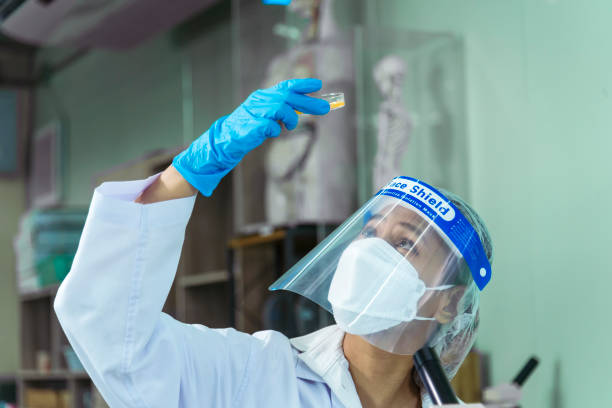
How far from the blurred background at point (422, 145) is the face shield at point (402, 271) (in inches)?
32.1

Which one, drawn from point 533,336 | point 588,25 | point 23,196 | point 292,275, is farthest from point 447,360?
point 23,196

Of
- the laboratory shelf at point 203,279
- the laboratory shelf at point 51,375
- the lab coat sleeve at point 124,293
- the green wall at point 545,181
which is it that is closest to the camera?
the lab coat sleeve at point 124,293

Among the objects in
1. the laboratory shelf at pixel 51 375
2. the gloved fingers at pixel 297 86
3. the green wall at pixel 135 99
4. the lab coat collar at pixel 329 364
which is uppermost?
the green wall at pixel 135 99

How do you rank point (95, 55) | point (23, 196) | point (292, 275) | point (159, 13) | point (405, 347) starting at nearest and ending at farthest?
1. point (405, 347)
2. point (292, 275)
3. point (159, 13)
4. point (95, 55)
5. point (23, 196)

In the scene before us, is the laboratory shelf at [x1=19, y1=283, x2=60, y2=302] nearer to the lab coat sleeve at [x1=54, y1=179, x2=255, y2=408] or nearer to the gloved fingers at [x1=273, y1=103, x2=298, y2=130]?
the lab coat sleeve at [x1=54, y1=179, x2=255, y2=408]

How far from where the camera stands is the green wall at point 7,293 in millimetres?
6008

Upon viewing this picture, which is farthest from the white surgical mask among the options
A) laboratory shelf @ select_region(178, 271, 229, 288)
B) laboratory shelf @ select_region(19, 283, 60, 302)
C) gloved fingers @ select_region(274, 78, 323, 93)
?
laboratory shelf @ select_region(19, 283, 60, 302)

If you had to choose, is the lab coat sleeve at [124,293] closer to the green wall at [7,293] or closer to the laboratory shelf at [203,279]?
the laboratory shelf at [203,279]

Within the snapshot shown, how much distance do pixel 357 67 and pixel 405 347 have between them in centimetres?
153

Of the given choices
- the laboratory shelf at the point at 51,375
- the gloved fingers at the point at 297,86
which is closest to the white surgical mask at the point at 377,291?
the gloved fingers at the point at 297,86

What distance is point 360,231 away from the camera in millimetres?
1293

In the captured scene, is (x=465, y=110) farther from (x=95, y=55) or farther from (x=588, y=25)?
(x=95, y=55)

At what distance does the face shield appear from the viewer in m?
1.18

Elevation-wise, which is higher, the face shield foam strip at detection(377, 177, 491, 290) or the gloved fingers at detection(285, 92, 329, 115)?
the gloved fingers at detection(285, 92, 329, 115)
